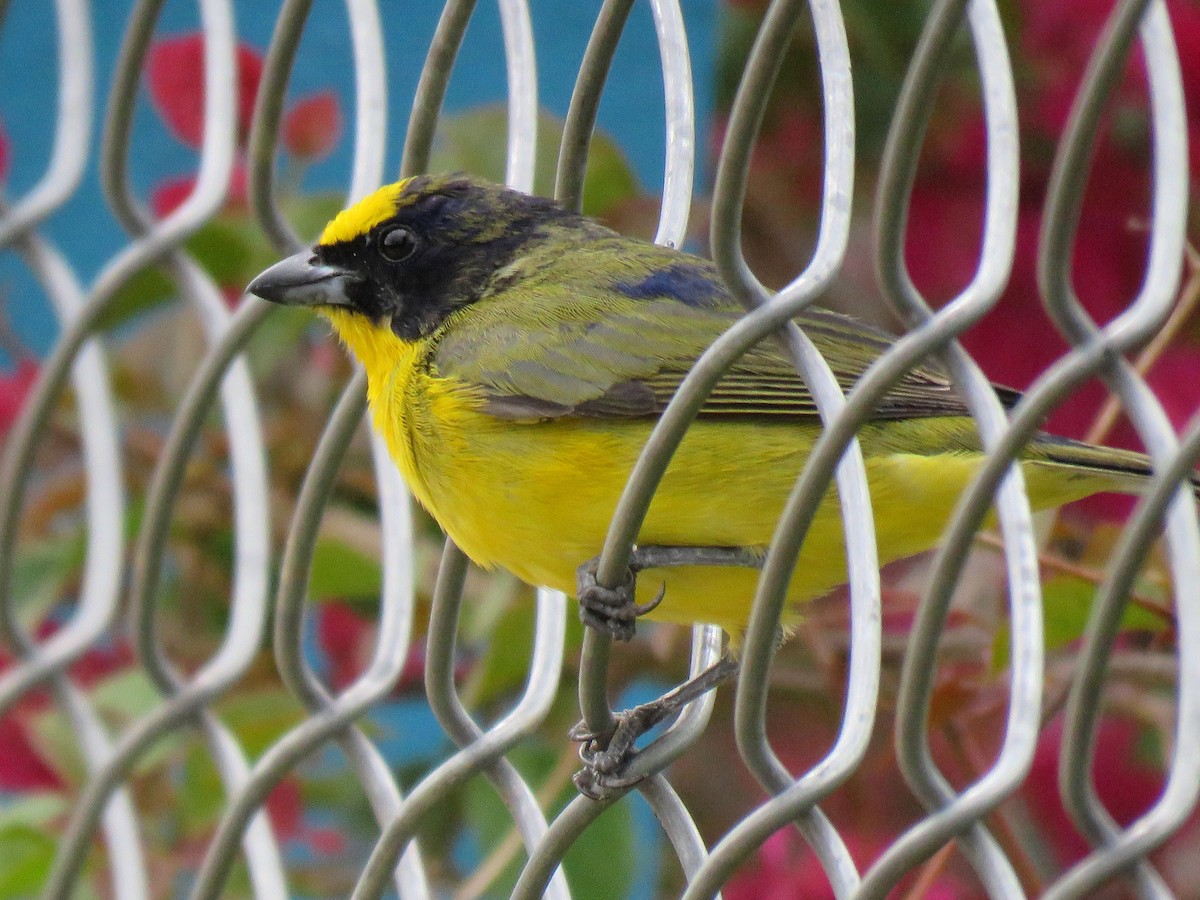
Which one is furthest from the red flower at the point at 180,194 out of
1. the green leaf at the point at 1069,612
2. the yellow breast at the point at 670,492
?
the green leaf at the point at 1069,612

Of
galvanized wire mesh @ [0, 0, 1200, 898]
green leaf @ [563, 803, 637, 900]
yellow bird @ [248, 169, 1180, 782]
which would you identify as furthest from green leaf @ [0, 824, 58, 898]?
yellow bird @ [248, 169, 1180, 782]

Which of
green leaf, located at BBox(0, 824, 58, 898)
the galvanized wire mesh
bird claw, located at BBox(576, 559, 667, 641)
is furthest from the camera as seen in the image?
green leaf, located at BBox(0, 824, 58, 898)

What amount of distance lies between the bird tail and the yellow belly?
0.09 ft

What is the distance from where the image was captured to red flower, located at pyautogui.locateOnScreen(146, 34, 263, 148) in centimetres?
244

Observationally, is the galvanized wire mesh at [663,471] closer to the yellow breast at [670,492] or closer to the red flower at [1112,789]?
the yellow breast at [670,492]

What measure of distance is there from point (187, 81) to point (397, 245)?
82 cm

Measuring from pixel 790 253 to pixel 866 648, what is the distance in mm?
2223

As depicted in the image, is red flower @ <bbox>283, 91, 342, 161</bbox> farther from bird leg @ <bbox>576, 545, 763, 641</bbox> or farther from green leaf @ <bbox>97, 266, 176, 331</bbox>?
bird leg @ <bbox>576, 545, 763, 641</bbox>

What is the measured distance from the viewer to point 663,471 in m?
1.01

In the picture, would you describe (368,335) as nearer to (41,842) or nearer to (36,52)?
(41,842)

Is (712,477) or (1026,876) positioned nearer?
(712,477)

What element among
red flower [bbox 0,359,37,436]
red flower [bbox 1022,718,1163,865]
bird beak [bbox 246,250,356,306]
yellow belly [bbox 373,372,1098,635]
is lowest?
red flower [bbox 1022,718,1163,865]

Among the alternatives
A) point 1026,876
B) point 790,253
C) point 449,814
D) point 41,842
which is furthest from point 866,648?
point 790,253

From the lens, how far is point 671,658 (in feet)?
7.64
